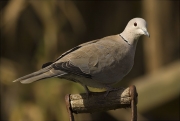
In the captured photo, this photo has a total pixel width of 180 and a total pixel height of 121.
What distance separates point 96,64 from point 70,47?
260 cm

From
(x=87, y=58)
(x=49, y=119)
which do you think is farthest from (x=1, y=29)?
(x=87, y=58)

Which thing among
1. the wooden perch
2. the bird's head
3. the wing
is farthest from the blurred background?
the wooden perch

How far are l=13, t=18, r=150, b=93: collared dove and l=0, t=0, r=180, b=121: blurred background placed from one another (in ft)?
5.33

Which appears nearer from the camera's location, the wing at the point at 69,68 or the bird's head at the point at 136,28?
the wing at the point at 69,68

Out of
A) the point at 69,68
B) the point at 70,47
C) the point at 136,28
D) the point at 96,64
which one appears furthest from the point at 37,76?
the point at 70,47

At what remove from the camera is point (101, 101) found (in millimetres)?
2174

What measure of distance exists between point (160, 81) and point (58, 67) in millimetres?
2347

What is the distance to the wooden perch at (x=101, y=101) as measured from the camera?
6.94 feet

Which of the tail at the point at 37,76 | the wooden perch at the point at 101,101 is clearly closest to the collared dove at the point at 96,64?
the tail at the point at 37,76

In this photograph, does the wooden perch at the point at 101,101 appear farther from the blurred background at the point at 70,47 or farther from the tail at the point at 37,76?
the blurred background at the point at 70,47

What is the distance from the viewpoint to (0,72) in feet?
15.6

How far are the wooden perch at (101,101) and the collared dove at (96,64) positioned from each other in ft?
0.46

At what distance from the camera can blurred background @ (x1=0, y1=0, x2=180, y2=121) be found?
4.37 m

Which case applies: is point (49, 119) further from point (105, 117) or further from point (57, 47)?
point (105, 117)
